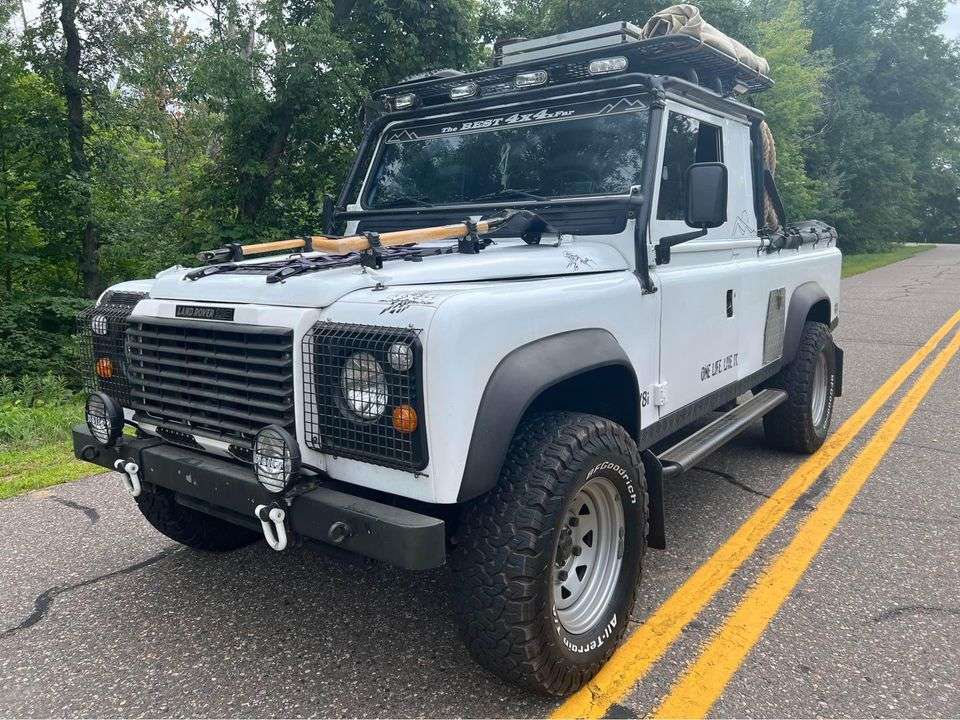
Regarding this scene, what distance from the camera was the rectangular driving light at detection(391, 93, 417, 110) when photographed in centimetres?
420

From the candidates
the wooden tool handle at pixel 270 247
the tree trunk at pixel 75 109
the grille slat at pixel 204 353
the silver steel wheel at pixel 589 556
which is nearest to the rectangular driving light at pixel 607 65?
the wooden tool handle at pixel 270 247

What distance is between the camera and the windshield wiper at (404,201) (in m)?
4.07

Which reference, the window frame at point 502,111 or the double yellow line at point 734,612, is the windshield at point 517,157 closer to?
the window frame at point 502,111

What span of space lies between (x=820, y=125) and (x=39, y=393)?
31742mm

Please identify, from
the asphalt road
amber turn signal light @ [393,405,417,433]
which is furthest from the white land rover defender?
the asphalt road

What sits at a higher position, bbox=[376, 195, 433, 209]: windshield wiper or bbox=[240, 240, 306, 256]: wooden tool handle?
bbox=[376, 195, 433, 209]: windshield wiper

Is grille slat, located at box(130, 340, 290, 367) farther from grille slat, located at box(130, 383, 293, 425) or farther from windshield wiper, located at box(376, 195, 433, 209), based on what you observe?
windshield wiper, located at box(376, 195, 433, 209)

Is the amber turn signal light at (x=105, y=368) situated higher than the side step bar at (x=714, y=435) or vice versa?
the amber turn signal light at (x=105, y=368)

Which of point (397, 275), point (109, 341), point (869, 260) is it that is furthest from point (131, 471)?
point (869, 260)

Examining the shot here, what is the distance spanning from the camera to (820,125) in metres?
31.4

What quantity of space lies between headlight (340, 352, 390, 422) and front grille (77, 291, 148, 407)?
4.28ft

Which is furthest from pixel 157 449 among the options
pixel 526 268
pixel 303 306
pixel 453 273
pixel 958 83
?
pixel 958 83

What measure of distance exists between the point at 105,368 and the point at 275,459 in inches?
52.4

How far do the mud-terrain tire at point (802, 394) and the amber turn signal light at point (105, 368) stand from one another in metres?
4.22
